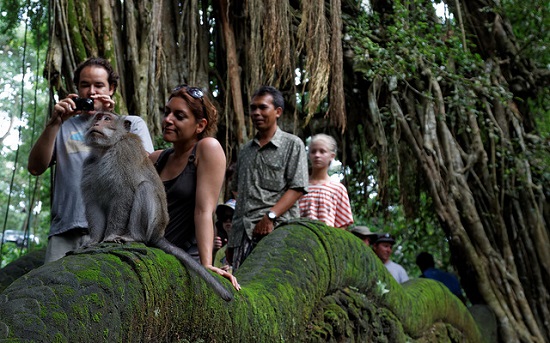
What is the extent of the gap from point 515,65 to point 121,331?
23.3ft

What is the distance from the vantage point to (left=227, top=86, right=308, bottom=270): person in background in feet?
14.2

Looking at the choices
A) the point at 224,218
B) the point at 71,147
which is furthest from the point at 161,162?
the point at 224,218

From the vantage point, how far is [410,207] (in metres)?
8.35

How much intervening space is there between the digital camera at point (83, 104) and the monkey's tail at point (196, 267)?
71 centimetres

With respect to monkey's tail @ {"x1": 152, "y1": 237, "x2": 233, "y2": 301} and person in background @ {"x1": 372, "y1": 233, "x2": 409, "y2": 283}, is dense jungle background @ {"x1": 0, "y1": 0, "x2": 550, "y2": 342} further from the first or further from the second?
monkey's tail @ {"x1": 152, "y1": 237, "x2": 233, "y2": 301}

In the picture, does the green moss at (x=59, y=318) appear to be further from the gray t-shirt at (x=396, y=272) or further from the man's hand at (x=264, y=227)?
the gray t-shirt at (x=396, y=272)

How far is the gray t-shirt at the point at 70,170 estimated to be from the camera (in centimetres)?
334

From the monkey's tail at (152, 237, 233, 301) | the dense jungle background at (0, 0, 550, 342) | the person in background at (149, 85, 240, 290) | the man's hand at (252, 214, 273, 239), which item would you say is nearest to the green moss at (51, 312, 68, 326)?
the monkey's tail at (152, 237, 233, 301)

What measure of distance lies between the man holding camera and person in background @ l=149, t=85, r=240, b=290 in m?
0.16

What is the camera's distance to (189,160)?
331 centimetres

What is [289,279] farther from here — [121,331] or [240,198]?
[121,331]

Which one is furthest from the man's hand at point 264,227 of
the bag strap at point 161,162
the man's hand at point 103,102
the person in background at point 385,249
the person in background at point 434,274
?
the person in background at point 434,274

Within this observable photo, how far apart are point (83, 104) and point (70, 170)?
0.94 feet

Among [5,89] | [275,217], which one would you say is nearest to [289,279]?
[275,217]
